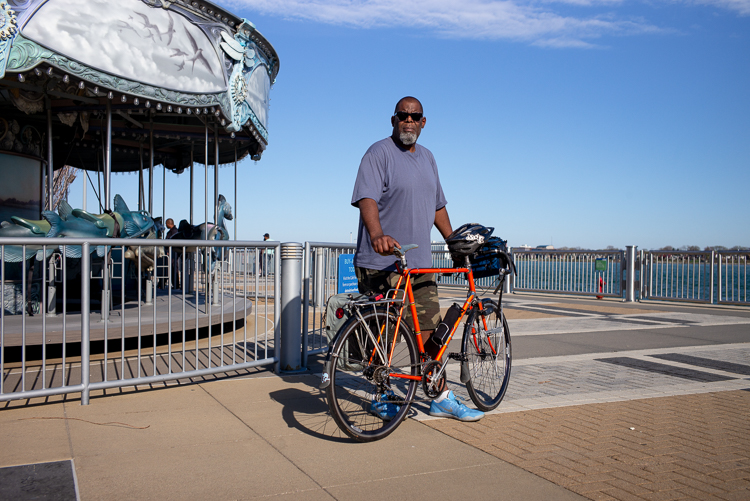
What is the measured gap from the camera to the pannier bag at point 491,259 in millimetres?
4492

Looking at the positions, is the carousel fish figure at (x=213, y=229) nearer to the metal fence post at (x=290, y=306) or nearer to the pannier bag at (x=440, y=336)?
the metal fence post at (x=290, y=306)

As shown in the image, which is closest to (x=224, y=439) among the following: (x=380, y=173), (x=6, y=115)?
(x=380, y=173)

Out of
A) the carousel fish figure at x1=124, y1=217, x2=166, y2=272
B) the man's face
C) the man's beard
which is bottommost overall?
the carousel fish figure at x1=124, y1=217, x2=166, y2=272

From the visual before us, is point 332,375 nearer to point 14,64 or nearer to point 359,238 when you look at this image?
point 359,238

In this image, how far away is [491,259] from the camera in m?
4.59

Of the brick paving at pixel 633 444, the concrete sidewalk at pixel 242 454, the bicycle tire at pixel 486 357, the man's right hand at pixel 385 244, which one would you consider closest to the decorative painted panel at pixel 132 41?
the concrete sidewalk at pixel 242 454

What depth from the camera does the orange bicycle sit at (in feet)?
12.3

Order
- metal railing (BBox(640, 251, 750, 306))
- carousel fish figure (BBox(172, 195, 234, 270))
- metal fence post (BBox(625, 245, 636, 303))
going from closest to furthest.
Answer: carousel fish figure (BBox(172, 195, 234, 270)) < metal railing (BBox(640, 251, 750, 306)) < metal fence post (BBox(625, 245, 636, 303))

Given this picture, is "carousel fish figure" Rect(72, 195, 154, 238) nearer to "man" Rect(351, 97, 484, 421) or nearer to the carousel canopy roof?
the carousel canopy roof

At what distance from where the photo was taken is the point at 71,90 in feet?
33.2

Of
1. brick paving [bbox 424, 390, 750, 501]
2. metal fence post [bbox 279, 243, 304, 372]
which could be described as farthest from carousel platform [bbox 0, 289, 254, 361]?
brick paving [bbox 424, 390, 750, 501]

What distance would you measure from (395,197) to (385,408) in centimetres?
150

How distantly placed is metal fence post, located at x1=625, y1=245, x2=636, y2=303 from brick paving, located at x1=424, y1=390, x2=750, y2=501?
509 inches

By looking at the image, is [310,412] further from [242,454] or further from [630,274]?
[630,274]
